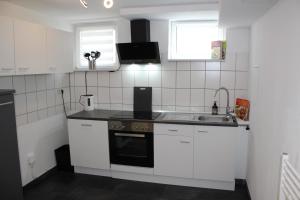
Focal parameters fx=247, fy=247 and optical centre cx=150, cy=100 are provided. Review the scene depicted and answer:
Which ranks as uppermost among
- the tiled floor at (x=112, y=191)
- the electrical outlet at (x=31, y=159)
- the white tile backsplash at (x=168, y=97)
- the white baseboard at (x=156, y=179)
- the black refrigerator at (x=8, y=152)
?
the white tile backsplash at (x=168, y=97)

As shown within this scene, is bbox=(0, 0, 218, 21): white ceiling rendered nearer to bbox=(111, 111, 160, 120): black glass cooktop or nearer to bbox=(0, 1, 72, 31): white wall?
bbox=(0, 1, 72, 31): white wall

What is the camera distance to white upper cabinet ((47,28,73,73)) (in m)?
3.16

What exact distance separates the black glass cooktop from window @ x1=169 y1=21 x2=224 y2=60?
0.87 m

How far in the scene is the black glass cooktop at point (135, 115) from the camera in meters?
3.29

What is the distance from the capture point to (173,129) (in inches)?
121

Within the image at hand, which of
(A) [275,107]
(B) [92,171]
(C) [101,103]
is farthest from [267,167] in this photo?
(C) [101,103]

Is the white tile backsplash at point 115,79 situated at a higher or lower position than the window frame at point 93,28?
lower

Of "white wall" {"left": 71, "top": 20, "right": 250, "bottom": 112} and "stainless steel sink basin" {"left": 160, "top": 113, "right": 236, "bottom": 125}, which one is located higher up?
"white wall" {"left": 71, "top": 20, "right": 250, "bottom": 112}

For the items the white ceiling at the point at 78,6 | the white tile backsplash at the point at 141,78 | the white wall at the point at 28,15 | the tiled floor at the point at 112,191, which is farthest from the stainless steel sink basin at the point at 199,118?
the white wall at the point at 28,15

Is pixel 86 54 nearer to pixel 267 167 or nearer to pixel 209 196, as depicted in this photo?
pixel 209 196

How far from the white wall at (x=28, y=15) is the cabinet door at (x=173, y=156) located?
2158 mm

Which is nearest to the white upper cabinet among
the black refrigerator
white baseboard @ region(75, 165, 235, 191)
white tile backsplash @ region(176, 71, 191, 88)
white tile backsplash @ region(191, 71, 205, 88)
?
the black refrigerator

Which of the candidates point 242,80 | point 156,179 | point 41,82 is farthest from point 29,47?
point 242,80

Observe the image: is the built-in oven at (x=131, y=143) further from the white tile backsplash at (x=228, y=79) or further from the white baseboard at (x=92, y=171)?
the white tile backsplash at (x=228, y=79)
